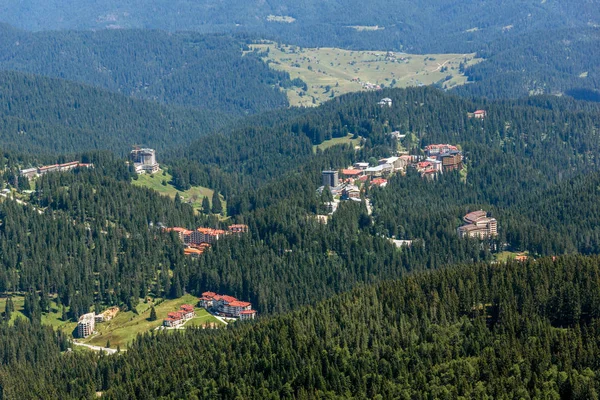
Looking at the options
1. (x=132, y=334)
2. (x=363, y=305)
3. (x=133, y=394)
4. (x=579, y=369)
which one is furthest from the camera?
(x=132, y=334)

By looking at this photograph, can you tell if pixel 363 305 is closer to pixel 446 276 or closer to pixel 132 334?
pixel 446 276

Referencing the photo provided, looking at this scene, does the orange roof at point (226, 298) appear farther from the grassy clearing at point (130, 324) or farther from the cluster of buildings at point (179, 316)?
the cluster of buildings at point (179, 316)

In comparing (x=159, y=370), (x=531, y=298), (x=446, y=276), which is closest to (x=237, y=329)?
(x=159, y=370)

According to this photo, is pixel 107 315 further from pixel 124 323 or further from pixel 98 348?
pixel 98 348

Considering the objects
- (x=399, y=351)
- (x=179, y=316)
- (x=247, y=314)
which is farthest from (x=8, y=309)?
(x=399, y=351)

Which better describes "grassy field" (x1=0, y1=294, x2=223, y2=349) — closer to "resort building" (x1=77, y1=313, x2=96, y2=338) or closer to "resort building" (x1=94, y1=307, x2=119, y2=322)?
"resort building" (x1=94, y1=307, x2=119, y2=322)

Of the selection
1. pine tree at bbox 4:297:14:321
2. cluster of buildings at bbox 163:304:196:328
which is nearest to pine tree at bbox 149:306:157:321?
cluster of buildings at bbox 163:304:196:328
